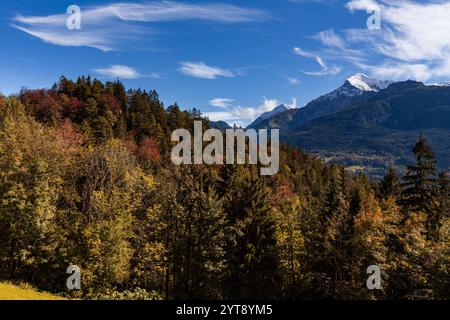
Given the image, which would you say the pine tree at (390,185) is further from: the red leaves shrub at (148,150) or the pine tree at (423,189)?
the red leaves shrub at (148,150)

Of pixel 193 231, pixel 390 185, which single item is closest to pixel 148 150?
pixel 193 231

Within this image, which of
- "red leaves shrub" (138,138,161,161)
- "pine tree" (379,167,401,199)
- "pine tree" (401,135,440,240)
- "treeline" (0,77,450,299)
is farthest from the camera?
"red leaves shrub" (138,138,161,161)

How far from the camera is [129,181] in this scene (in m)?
56.9

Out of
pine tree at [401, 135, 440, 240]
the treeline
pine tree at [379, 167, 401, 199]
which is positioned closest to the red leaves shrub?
the treeline

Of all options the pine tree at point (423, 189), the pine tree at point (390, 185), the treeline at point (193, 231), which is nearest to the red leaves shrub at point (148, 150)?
the treeline at point (193, 231)

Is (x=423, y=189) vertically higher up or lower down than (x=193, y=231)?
higher up

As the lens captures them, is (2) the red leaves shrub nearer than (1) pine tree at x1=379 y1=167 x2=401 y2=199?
No

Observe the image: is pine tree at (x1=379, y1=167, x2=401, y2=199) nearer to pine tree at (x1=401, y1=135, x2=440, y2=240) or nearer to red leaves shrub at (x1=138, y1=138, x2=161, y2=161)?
pine tree at (x1=401, y1=135, x2=440, y2=240)

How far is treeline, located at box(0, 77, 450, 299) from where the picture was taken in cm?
4738

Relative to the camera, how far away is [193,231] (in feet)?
193

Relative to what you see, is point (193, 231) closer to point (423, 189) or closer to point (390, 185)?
point (423, 189)
